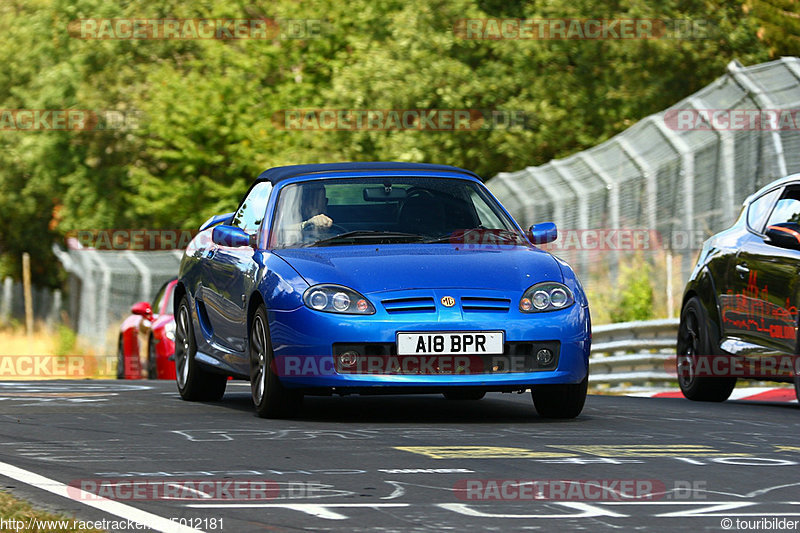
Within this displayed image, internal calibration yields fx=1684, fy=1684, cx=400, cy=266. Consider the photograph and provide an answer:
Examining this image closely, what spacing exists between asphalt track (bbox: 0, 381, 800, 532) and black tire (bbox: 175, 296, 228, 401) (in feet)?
1.57

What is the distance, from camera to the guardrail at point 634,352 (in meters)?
16.7

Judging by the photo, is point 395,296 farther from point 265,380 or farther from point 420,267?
point 265,380

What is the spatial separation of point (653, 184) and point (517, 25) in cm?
1337

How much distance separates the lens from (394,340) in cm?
948

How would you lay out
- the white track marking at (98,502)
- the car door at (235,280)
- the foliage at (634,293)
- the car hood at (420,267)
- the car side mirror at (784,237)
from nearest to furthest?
the white track marking at (98,502), the car hood at (420,267), the car door at (235,280), the car side mirror at (784,237), the foliage at (634,293)

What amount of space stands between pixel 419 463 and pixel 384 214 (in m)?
3.32

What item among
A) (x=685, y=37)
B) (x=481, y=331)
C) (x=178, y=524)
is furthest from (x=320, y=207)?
(x=685, y=37)

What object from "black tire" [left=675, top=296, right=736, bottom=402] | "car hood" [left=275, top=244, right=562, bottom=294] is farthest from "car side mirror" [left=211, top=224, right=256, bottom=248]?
"black tire" [left=675, top=296, right=736, bottom=402]

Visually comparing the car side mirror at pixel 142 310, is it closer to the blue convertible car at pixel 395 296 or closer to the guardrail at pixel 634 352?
the guardrail at pixel 634 352

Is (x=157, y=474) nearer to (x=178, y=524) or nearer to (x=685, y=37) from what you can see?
(x=178, y=524)

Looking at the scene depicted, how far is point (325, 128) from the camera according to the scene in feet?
118

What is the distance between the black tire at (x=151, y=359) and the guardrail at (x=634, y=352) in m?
4.89

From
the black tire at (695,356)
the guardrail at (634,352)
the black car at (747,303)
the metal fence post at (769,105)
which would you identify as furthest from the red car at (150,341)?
the black car at (747,303)

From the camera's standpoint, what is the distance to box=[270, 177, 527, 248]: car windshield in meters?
10.6
